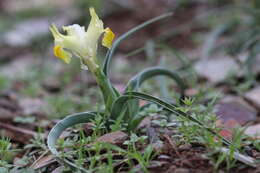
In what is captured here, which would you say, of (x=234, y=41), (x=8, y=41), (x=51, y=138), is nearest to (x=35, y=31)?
(x=8, y=41)

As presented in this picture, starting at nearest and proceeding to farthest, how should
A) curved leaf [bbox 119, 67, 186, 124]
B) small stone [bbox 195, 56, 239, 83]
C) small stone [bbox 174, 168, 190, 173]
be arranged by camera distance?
small stone [bbox 174, 168, 190, 173] → curved leaf [bbox 119, 67, 186, 124] → small stone [bbox 195, 56, 239, 83]

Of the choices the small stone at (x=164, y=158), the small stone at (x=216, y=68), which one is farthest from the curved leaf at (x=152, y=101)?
the small stone at (x=216, y=68)

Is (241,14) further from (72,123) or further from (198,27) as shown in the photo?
(72,123)

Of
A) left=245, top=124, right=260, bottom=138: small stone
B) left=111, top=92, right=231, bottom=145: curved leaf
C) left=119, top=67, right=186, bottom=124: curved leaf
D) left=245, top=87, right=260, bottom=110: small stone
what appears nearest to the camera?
left=111, top=92, right=231, bottom=145: curved leaf

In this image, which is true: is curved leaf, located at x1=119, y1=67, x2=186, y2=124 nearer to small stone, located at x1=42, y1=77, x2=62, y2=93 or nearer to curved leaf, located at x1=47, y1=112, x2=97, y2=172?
curved leaf, located at x1=47, y1=112, x2=97, y2=172

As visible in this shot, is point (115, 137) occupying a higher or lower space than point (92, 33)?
lower

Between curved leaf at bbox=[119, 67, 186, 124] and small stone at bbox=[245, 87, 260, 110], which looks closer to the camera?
curved leaf at bbox=[119, 67, 186, 124]

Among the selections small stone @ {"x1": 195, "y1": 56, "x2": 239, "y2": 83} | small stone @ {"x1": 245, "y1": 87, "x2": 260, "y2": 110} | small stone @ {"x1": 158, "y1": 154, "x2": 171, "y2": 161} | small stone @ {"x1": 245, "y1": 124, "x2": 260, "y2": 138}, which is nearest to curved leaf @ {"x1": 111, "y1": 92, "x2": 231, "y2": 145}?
small stone @ {"x1": 158, "y1": 154, "x2": 171, "y2": 161}

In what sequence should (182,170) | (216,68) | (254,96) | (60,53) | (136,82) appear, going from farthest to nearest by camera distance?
(216,68)
(254,96)
(136,82)
(60,53)
(182,170)

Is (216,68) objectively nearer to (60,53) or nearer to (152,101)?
(152,101)

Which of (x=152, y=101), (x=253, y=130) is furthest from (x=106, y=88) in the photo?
(x=253, y=130)

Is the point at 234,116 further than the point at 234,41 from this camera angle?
No
